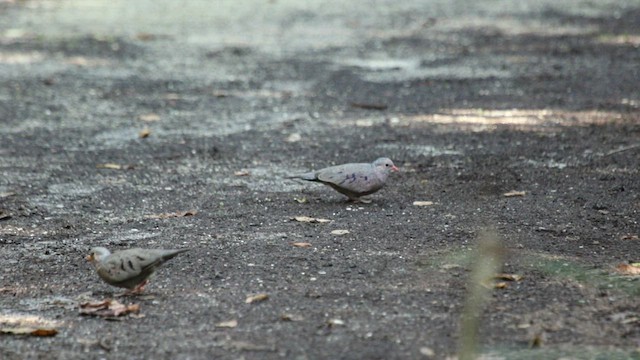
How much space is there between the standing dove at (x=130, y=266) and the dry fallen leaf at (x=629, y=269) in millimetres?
2083

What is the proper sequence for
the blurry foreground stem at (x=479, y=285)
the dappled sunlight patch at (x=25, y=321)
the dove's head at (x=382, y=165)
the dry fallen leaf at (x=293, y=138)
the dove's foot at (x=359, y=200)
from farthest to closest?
1. the dry fallen leaf at (x=293, y=138)
2. the dove's foot at (x=359, y=200)
3. the dove's head at (x=382, y=165)
4. the dappled sunlight patch at (x=25, y=321)
5. the blurry foreground stem at (x=479, y=285)

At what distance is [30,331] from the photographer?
182 inches

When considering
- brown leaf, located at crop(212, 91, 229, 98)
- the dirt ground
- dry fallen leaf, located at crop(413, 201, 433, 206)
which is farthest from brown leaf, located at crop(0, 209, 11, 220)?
brown leaf, located at crop(212, 91, 229, 98)

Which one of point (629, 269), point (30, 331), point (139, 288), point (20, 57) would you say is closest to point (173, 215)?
point (139, 288)

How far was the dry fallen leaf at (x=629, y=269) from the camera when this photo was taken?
518cm

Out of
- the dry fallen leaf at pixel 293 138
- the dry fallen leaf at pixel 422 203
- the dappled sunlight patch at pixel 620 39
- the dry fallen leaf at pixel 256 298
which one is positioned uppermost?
the dappled sunlight patch at pixel 620 39

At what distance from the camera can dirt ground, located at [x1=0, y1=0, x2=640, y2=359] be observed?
4.55m

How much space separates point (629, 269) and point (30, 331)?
2.78 meters

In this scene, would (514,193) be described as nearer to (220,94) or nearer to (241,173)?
(241,173)

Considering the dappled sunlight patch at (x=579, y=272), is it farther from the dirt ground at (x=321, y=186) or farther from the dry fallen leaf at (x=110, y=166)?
the dry fallen leaf at (x=110, y=166)

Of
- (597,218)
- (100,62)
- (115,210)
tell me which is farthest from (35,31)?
(597,218)

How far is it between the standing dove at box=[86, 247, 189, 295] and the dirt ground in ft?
0.40

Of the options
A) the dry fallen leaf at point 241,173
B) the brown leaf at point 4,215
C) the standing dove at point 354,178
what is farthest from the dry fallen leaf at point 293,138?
the brown leaf at point 4,215

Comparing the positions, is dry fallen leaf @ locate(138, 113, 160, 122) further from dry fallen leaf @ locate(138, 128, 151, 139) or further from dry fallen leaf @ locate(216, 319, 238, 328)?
dry fallen leaf @ locate(216, 319, 238, 328)
